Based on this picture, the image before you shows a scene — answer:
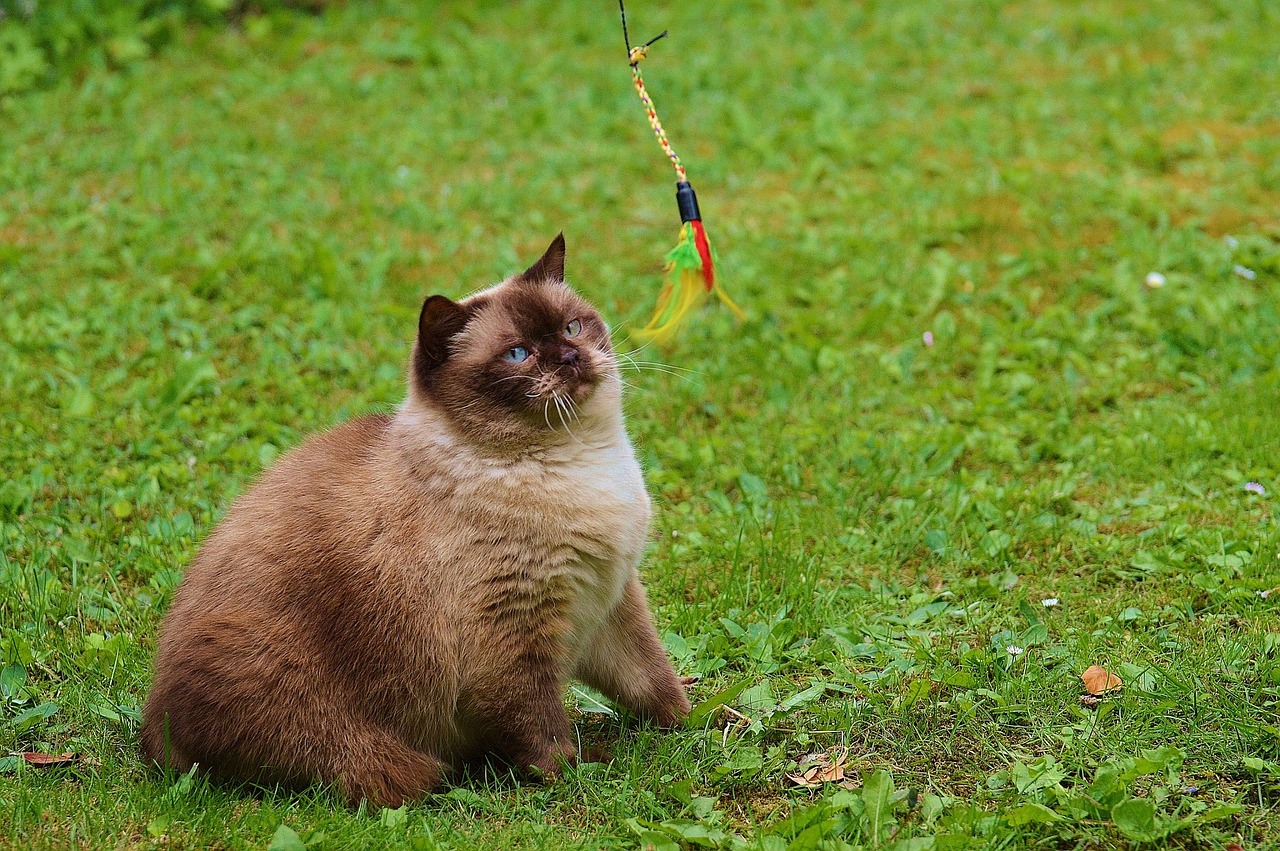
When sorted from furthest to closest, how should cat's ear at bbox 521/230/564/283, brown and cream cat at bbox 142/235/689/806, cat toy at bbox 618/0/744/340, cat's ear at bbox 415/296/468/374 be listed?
cat toy at bbox 618/0/744/340 → cat's ear at bbox 521/230/564/283 → cat's ear at bbox 415/296/468/374 → brown and cream cat at bbox 142/235/689/806

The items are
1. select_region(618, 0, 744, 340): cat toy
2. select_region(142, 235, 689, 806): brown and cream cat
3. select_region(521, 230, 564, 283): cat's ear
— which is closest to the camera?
select_region(142, 235, 689, 806): brown and cream cat

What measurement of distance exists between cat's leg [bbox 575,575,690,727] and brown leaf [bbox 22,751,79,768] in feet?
4.61

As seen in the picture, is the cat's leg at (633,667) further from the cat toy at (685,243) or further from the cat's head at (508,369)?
the cat toy at (685,243)

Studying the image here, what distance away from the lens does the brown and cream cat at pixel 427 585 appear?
3.27 metres

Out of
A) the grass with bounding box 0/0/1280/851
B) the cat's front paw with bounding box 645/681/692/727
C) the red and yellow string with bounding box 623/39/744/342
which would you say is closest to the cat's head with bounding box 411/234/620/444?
the red and yellow string with bounding box 623/39/744/342

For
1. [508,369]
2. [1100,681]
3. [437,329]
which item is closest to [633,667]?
[508,369]

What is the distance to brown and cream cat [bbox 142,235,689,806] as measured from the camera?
3268 mm

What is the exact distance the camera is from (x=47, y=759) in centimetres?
353

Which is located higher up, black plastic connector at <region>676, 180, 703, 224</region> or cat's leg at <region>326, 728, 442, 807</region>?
black plastic connector at <region>676, 180, 703, 224</region>

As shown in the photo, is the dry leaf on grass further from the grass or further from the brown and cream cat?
the brown and cream cat

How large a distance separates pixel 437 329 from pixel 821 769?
1.53 m

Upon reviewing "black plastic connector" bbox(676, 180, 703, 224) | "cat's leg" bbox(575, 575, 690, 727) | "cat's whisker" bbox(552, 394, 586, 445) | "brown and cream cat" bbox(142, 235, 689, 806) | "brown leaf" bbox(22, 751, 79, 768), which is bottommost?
"cat's leg" bbox(575, 575, 690, 727)

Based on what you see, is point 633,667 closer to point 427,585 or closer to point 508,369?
point 427,585

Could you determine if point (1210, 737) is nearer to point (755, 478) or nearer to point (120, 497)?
point (755, 478)
